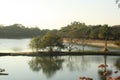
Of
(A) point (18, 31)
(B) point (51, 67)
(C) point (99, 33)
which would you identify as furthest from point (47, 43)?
(A) point (18, 31)

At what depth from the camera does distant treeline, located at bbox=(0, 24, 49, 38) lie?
534 ft

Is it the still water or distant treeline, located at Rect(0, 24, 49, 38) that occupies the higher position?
distant treeline, located at Rect(0, 24, 49, 38)

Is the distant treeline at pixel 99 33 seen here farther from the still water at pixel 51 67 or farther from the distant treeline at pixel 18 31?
the distant treeline at pixel 18 31

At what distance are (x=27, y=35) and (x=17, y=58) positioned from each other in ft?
382

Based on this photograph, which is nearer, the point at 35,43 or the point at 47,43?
the point at 47,43

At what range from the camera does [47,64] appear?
1950 inches

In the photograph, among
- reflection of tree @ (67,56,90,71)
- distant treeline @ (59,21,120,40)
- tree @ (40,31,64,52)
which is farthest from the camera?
distant treeline @ (59,21,120,40)

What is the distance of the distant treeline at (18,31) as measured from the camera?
163m

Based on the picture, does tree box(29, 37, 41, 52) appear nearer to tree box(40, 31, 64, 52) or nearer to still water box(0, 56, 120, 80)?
tree box(40, 31, 64, 52)

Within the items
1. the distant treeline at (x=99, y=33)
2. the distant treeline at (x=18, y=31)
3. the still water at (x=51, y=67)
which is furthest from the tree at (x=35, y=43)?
the distant treeline at (x=18, y=31)

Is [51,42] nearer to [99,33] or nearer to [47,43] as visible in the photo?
[47,43]

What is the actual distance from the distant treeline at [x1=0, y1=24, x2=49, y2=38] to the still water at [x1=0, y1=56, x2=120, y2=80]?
105831 mm

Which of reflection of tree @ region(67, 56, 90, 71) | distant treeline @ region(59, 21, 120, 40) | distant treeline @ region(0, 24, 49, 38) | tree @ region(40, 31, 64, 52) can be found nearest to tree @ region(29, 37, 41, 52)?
tree @ region(40, 31, 64, 52)

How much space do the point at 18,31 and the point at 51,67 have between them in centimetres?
12385
